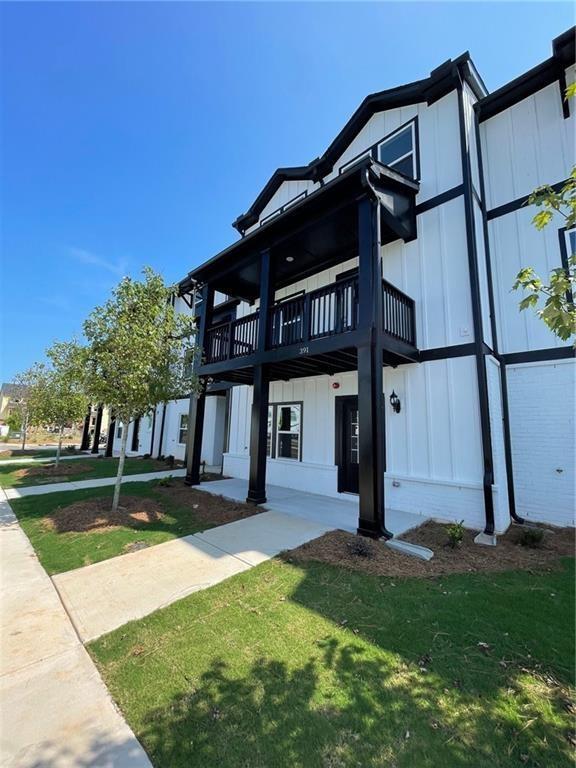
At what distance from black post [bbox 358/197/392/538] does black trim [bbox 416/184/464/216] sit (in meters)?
2.50

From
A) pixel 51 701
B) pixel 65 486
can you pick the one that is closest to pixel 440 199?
pixel 51 701

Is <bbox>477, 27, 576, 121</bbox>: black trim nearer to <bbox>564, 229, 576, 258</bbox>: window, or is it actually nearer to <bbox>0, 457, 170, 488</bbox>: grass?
<bbox>564, 229, 576, 258</bbox>: window

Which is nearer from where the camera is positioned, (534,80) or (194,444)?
(534,80)

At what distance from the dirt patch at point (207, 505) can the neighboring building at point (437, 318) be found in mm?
709

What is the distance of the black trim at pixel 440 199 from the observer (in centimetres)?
753

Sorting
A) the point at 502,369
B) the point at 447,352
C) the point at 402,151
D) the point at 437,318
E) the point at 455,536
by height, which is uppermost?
the point at 402,151

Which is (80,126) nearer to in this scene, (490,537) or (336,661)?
(336,661)

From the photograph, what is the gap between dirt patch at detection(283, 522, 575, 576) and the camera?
4.68 meters

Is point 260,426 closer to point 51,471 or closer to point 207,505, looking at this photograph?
point 207,505

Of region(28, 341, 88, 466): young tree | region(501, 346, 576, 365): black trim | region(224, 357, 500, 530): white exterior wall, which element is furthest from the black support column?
region(501, 346, 576, 365): black trim

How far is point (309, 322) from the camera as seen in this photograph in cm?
752

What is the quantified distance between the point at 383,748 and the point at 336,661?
0.81 m

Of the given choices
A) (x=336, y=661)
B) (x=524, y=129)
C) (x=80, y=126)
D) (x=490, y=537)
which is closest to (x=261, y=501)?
(x=490, y=537)

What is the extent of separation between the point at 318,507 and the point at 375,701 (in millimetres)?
5360
